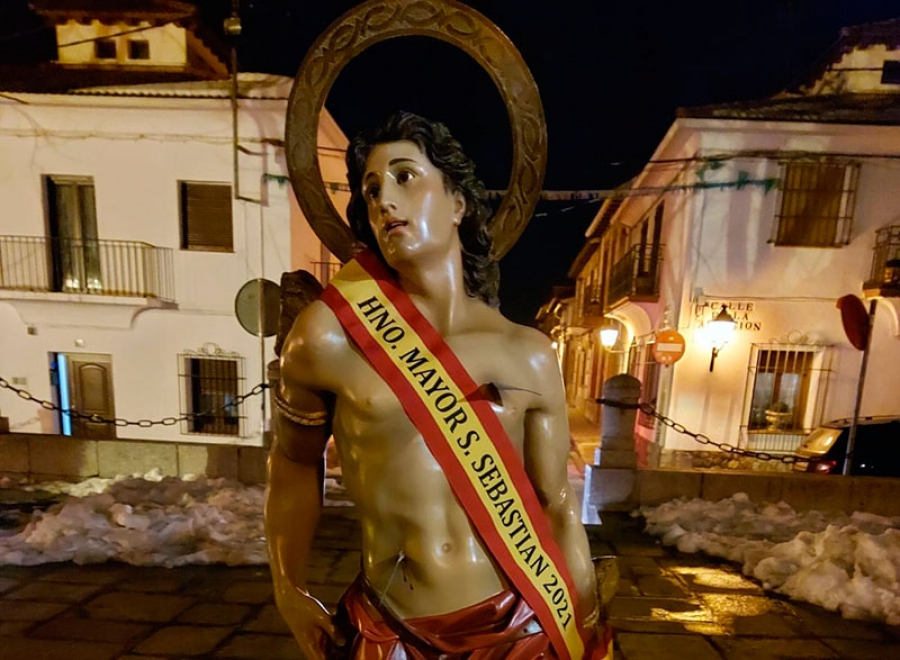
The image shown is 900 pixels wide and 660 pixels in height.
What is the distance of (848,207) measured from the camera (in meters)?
9.38

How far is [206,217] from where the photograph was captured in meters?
9.85

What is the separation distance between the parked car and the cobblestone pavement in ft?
10.3

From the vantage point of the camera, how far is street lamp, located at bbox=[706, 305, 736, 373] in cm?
927

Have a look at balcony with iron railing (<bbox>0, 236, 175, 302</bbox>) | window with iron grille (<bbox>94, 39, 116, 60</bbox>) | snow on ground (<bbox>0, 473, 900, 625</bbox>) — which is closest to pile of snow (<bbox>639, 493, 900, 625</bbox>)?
snow on ground (<bbox>0, 473, 900, 625</bbox>)

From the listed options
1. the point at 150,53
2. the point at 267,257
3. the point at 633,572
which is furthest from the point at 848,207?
the point at 150,53

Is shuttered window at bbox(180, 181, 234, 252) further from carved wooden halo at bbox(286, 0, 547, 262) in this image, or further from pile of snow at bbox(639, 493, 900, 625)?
carved wooden halo at bbox(286, 0, 547, 262)

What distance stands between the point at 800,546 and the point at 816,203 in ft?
24.3

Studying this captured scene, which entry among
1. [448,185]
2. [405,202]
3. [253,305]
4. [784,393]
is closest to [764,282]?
[784,393]

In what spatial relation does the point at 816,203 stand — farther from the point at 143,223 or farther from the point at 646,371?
the point at 143,223

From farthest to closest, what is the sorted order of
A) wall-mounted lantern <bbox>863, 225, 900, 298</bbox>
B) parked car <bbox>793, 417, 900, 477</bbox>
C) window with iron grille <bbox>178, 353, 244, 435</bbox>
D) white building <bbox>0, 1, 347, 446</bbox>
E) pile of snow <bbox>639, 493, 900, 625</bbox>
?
window with iron grille <bbox>178, 353, 244, 435</bbox>
white building <bbox>0, 1, 347, 446</bbox>
wall-mounted lantern <bbox>863, 225, 900, 298</bbox>
parked car <bbox>793, 417, 900, 477</bbox>
pile of snow <bbox>639, 493, 900, 625</bbox>

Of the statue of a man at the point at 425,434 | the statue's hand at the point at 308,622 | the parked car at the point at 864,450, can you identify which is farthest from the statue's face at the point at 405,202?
the parked car at the point at 864,450

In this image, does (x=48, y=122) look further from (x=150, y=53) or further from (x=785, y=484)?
(x=785, y=484)

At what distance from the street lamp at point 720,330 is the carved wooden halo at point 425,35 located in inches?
352

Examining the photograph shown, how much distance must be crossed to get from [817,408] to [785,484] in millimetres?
5224
